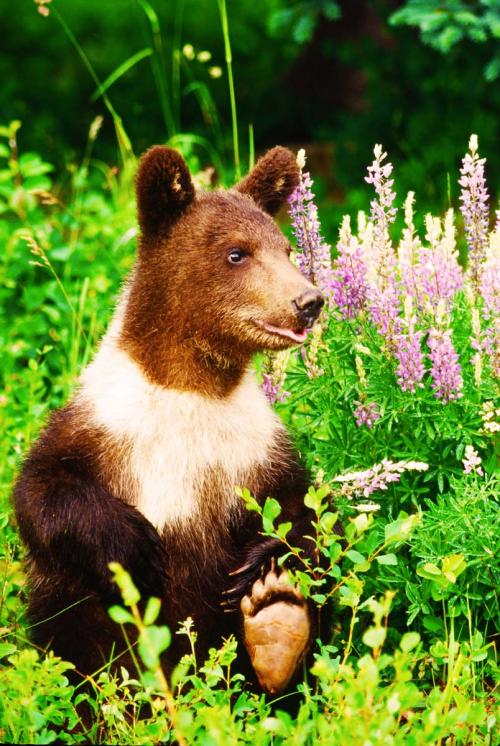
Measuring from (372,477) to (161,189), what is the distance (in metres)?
1.15

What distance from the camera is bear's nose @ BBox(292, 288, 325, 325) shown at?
10.5ft

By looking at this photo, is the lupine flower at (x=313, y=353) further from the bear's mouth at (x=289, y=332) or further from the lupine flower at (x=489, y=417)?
the lupine flower at (x=489, y=417)

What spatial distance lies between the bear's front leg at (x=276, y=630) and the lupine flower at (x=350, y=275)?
999 millimetres

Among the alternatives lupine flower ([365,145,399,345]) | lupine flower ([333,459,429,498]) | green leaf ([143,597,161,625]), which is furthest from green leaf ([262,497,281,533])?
lupine flower ([365,145,399,345])

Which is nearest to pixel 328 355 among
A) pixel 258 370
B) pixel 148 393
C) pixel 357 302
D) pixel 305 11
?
pixel 357 302

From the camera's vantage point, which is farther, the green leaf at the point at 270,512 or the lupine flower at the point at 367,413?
Answer: the lupine flower at the point at 367,413

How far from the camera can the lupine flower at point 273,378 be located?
3930 millimetres

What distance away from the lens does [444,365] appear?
349cm

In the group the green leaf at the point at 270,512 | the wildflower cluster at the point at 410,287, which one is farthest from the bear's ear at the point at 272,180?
the green leaf at the point at 270,512

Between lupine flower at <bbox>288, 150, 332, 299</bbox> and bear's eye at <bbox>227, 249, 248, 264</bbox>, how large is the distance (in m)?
0.41

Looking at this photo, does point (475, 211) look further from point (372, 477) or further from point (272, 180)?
point (372, 477)

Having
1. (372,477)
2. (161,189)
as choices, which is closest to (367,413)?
(372,477)

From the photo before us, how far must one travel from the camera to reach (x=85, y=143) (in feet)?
33.7

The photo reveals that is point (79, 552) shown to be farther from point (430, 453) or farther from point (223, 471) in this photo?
point (430, 453)
